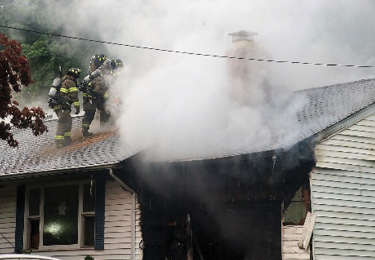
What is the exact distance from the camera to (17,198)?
1417cm

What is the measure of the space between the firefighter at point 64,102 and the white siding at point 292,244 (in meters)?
6.03

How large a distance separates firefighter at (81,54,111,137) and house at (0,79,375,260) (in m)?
1.37

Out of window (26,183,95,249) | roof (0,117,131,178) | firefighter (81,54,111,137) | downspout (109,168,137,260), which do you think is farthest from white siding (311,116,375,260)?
firefighter (81,54,111,137)

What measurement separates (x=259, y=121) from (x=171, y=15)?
4.97 meters

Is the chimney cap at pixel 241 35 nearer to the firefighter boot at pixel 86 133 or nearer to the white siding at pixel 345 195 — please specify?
the firefighter boot at pixel 86 133

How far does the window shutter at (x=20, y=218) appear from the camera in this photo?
13859 mm

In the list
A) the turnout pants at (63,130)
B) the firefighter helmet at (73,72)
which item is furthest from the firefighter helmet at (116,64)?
the turnout pants at (63,130)

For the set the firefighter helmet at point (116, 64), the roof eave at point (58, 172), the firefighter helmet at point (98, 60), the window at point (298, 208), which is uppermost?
the firefighter helmet at point (98, 60)

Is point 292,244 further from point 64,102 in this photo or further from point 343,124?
point 64,102

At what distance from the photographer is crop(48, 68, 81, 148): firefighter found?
15.0 meters

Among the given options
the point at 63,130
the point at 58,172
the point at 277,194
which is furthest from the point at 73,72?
the point at 277,194

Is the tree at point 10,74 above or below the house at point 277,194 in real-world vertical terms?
above

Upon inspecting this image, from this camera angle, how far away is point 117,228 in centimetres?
1262

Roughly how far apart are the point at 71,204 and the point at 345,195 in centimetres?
566
